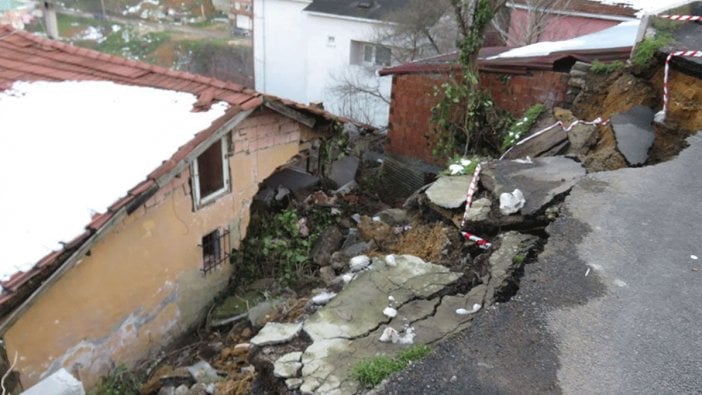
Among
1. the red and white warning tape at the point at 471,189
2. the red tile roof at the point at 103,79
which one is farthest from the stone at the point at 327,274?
the red tile roof at the point at 103,79

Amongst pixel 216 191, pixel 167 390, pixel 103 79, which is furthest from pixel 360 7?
pixel 167 390

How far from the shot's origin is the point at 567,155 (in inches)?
229

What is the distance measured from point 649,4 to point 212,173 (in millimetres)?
10338

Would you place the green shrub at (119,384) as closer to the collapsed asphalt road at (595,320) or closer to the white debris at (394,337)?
the white debris at (394,337)

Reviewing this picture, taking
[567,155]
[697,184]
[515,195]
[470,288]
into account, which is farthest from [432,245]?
[697,184]

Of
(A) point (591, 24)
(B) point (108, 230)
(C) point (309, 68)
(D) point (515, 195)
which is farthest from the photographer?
(C) point (309, 68)

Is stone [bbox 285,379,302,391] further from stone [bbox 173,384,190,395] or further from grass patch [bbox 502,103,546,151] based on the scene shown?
grass patch [bbox 502,103,546,151]

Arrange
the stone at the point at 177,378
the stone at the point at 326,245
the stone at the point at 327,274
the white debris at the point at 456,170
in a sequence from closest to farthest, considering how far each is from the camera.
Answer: the stone at the point at 177,378 → the white debris at the point at 456,170 → the stone at the point at 327,274 → the stone at the point at 326,245

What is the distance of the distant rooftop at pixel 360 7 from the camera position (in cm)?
1886

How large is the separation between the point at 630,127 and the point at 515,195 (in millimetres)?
2258

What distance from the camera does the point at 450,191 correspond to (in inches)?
224

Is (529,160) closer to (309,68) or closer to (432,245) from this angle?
(432,245)

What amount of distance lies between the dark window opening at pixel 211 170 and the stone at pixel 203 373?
7.32 feet

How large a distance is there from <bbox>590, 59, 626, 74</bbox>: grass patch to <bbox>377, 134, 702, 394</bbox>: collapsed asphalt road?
3.20m
